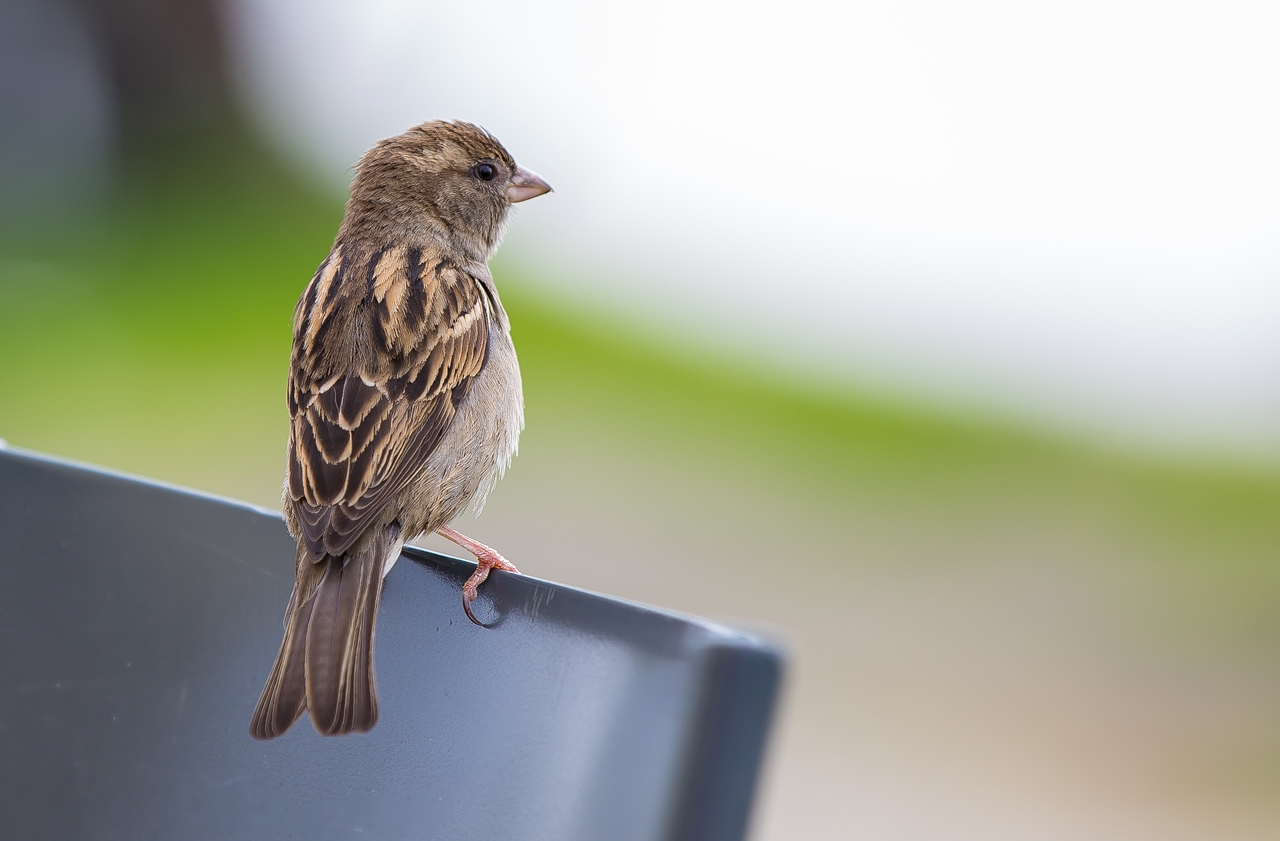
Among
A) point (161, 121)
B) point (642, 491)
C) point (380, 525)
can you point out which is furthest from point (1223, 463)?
point (380, 525)

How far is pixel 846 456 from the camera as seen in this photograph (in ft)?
37.7

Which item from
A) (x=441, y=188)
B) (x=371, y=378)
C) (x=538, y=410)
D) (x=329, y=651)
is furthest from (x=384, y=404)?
(x=538, y=410)

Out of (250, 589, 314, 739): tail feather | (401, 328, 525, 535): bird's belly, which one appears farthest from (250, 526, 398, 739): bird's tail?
(401, 328, 525, 535): bird's belly

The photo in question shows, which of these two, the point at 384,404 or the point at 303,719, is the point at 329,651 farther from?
the point at 384,404

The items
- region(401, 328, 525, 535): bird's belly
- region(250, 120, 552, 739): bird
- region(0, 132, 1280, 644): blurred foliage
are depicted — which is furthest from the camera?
region(0, 132, 1280, 644): blurred foliage

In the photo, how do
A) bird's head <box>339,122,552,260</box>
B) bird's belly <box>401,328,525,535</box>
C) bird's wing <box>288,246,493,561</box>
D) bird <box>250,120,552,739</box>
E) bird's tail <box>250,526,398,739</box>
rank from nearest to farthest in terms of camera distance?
bird's tail <box>250,526,398,739</box>
bird <box>250,120,552,739</box>
bird's wing <box>288,246,493,561</box>
bird's belly <box>401,328,525,535</box>
bird's head <box>339,122,552,260</box>

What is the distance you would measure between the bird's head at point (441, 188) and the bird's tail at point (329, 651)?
1.44 meters

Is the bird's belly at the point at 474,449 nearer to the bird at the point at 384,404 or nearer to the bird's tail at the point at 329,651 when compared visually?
the bird at the point at 384,404

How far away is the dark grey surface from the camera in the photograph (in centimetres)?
143

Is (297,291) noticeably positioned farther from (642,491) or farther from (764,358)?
(764,358)

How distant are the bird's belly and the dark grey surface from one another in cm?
55

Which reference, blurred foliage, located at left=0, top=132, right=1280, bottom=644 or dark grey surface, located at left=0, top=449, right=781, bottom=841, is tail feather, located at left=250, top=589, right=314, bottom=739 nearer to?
dark grey surface, located at left=0, top=449, right=781, bottom=841

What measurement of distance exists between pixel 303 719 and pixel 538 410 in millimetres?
9083

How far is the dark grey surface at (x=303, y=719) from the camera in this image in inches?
56.2
